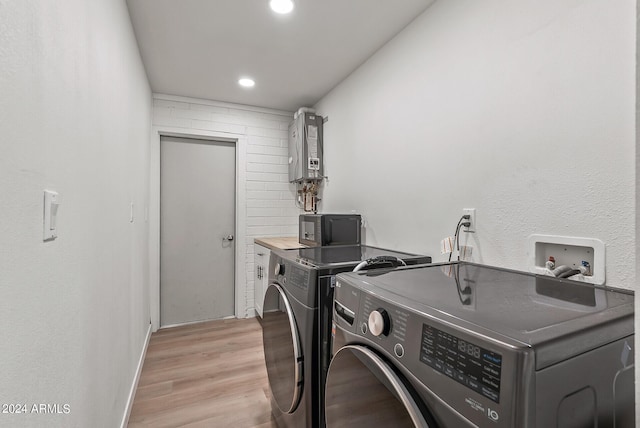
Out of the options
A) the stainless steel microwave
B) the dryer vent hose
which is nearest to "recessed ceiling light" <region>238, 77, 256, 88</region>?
the stainless steel microwave

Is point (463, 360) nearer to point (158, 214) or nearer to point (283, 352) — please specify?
point (283, 352)

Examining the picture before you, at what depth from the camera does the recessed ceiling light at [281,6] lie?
64.9 inches

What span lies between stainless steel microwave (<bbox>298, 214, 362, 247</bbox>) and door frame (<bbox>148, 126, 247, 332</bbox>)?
1.23 m

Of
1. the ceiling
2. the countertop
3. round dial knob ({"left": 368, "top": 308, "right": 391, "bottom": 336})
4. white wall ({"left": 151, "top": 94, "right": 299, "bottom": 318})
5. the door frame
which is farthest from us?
white wall ({"left": 151, "top": 94, "right": 299, "bottom": 318})

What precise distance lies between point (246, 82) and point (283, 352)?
232cm

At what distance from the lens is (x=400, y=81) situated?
6.40 feet

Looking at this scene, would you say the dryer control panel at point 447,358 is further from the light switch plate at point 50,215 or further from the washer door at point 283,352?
the light switch plate at point 50,215

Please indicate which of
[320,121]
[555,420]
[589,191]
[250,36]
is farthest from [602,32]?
[320,121]

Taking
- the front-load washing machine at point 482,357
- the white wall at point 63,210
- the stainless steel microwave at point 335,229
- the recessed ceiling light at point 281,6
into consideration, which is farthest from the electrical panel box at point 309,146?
the front-load washing machine at point 482,357

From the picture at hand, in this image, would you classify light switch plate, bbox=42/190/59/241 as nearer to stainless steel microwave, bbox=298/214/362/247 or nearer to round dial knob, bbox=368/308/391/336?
round dial knob, bbox=368/308/391/336

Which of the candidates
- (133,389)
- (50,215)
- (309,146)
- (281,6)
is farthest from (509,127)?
(133,389)

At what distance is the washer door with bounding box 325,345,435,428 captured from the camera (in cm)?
64

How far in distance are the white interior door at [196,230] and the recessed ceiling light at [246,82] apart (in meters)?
0.82

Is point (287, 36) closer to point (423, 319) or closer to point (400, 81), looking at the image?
point (400, 81)
